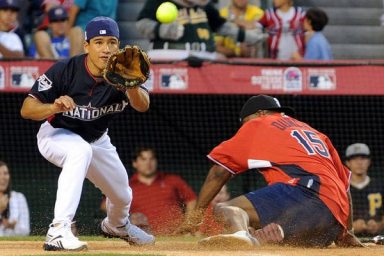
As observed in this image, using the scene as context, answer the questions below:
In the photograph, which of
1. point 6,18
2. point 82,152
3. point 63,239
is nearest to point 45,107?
point 82,152

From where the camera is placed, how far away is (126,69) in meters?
6.23

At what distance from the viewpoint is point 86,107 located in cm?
657

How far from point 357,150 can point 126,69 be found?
184 inches

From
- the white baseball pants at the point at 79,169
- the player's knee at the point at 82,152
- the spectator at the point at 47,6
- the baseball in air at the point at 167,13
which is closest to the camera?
the white baseball pants at the point at 79,169

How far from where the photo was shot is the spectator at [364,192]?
1036 cm

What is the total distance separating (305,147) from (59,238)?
1.73m

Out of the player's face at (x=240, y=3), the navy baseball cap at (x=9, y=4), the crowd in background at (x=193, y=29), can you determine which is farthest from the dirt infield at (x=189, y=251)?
the player's face at (x=240, y=3)

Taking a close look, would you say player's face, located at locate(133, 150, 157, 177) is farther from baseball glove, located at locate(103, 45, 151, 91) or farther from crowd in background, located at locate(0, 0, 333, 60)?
baseball glove, located at locate(103, 45, 151, 91)

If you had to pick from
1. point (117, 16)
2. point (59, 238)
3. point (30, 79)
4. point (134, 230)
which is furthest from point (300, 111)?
point (59, 238)

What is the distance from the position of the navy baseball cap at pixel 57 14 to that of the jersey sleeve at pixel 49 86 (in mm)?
3809

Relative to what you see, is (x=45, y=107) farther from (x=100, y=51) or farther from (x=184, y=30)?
(x=184, y=30)

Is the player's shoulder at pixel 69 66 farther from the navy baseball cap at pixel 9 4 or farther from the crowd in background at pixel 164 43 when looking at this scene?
the navy baseball cap at pixel 9 4

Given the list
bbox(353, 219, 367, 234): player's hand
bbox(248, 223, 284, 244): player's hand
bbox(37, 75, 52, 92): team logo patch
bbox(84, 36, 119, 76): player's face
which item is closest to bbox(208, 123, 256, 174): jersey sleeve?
bbox(248, 223, 284, 244): player's hand

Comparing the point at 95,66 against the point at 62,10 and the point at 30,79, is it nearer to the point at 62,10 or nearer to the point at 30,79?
the point at 30,79
